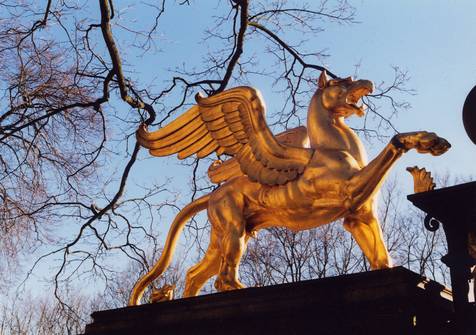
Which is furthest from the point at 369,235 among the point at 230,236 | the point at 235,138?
the point at 235,138

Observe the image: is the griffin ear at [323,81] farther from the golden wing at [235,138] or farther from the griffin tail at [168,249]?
the griffin tail at [168,249]

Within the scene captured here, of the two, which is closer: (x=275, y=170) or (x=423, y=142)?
(x=423, y=142)

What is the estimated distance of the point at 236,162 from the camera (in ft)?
17.5

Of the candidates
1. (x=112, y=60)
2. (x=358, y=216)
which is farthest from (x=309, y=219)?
(x=112, y=60)

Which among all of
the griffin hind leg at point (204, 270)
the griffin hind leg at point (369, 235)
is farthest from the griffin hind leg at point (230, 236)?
the griffin hind leg at point (369, 235)

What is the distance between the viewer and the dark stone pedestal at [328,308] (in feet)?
12.3

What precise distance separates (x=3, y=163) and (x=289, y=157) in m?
7.05

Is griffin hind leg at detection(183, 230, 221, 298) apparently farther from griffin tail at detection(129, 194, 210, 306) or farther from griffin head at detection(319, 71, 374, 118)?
griffin head at detection(319, 71, 374, 118)

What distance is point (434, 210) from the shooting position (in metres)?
4.14

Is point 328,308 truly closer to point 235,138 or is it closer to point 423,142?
point 423,142

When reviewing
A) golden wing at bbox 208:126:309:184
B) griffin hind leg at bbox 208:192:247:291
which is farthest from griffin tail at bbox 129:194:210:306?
griffin hind leg at bbox 208:192:247:291

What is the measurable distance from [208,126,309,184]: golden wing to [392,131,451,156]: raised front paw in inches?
35.5

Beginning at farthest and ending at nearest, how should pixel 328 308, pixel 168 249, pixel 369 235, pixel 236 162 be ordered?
pixel 168 249 → pixel 236 162 → pixel 369 235 → pixel 328 308

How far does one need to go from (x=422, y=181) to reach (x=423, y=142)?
26cm
